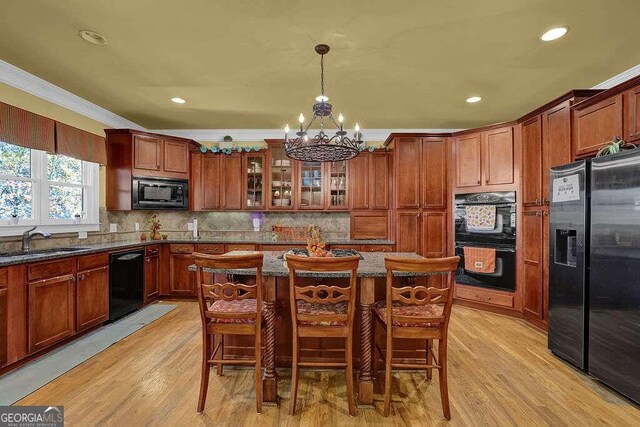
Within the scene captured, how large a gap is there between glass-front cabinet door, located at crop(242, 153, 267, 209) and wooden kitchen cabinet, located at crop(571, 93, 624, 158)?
4.01 metres

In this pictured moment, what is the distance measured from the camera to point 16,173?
3.32 meters

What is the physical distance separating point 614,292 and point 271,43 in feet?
10.7

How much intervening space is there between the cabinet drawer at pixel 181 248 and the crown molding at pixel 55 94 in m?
1.99

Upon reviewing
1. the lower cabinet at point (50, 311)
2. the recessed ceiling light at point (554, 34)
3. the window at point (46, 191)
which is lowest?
the lower cabinet at point (50, 311)

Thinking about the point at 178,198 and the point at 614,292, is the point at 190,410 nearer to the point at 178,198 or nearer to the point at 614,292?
the point at 614,292

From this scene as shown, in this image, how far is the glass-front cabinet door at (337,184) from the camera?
5090 millimetres

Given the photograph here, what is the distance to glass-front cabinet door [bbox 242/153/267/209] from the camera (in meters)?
5.11

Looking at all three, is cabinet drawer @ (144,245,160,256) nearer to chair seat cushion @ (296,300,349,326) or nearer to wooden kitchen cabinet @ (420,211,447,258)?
chair seat cushion @ (296,300,349,326)

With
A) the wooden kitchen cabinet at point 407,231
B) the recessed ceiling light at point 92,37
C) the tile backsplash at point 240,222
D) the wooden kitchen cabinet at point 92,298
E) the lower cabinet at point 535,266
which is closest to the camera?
the recessed ceiling light at point 92,37

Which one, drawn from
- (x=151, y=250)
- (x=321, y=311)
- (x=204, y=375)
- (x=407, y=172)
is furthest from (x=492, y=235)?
(x=151, y=250)

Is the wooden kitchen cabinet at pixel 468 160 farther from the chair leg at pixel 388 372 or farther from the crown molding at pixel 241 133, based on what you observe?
the chair leg at pixel 388 372

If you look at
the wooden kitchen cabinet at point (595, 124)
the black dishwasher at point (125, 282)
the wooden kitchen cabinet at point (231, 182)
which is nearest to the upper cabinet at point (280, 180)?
the wooden kitchen cabinet at point (231, 182)

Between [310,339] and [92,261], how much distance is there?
2550 millimetres

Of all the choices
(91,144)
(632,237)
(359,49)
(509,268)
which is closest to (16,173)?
(91,144)
